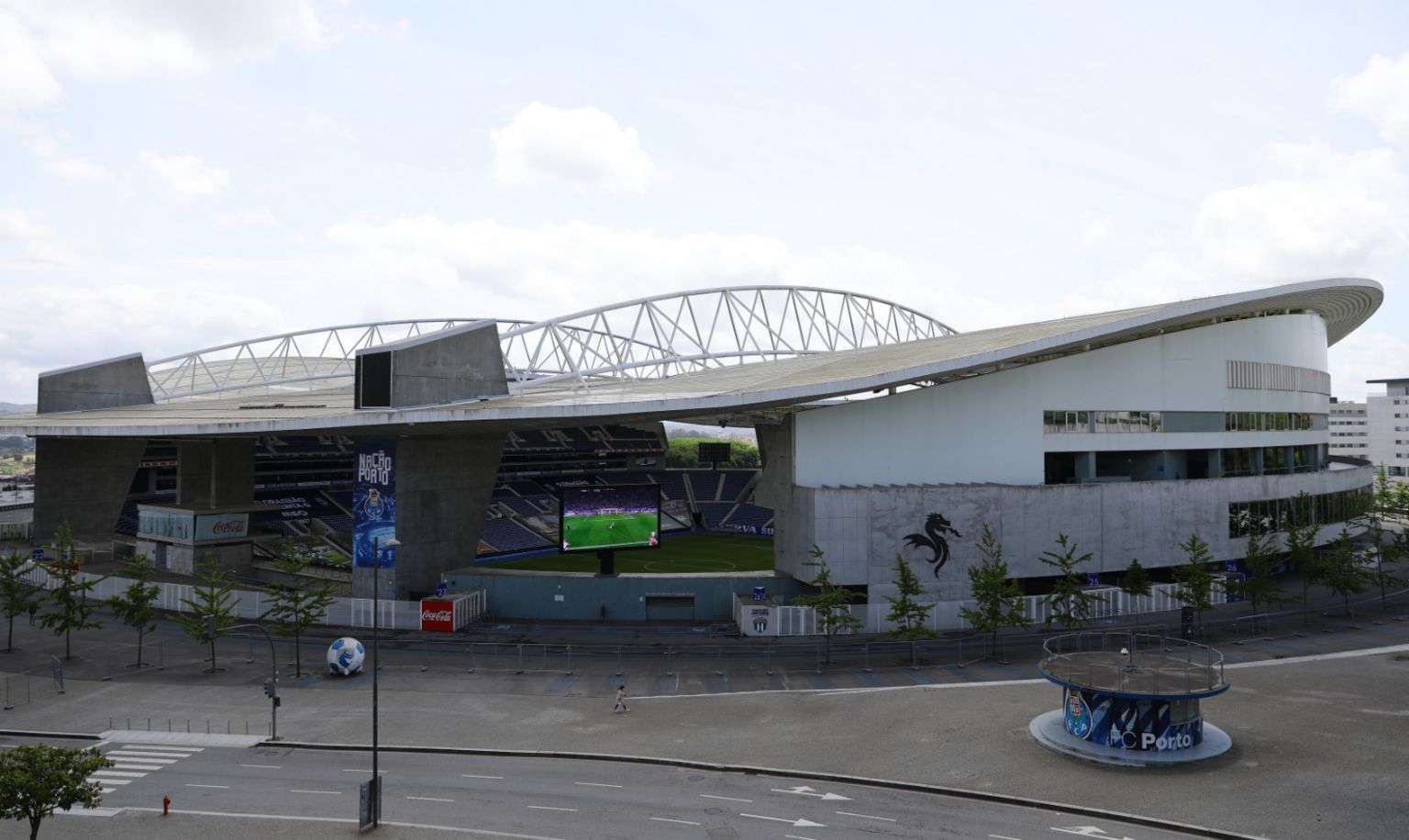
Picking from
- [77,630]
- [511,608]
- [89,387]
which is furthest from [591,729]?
[89,387]

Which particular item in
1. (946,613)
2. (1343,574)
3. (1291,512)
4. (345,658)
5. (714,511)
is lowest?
(345,658)

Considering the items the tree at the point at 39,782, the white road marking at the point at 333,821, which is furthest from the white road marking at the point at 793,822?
the tree at the point at 39,782

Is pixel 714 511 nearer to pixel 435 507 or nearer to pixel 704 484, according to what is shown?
pixel 704 484

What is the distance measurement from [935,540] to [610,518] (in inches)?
710

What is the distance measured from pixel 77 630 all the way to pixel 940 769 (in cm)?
4576

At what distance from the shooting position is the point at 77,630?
45.8 metres

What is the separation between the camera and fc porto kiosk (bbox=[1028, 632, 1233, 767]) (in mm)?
25406

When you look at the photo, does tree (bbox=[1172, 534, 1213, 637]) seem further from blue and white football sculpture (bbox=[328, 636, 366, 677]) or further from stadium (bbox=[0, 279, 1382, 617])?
blue and white football sculpture (bbox=[328, 636, 366, 677])

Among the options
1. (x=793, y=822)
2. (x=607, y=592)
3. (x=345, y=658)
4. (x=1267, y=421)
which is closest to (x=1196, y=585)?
(x=1267, y=421)

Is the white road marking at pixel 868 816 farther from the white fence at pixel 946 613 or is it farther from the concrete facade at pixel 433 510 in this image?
the concrete facade at pixel 433 510

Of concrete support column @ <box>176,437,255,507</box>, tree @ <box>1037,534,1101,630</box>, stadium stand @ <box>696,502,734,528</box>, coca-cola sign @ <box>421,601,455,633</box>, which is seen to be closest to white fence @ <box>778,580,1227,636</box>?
tree @ <box>1037,534,1101,630</box>

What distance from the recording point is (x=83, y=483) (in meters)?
65.0

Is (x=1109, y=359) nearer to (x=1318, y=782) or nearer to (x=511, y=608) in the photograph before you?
(x=1318, y=782)

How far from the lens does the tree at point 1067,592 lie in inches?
1612
